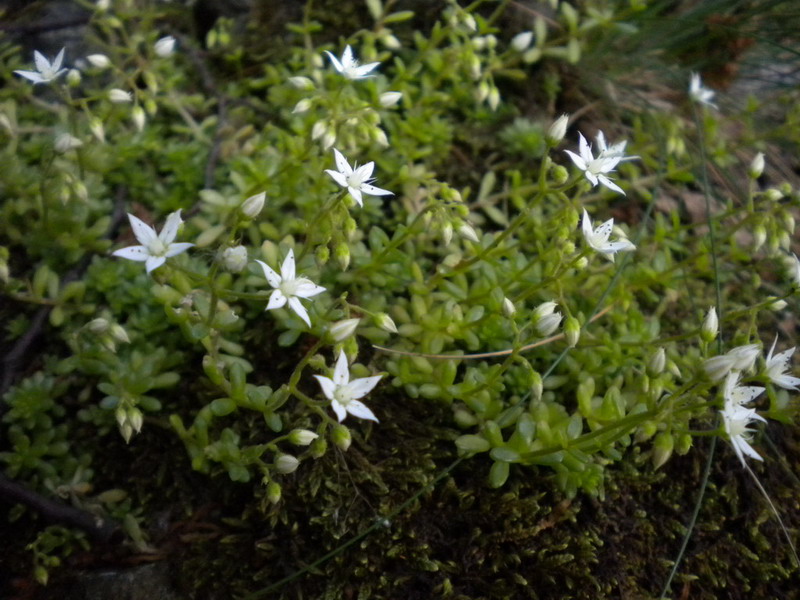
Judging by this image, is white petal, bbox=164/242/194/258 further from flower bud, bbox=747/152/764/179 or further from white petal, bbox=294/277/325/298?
flower bud, bbox=747/152/764/179

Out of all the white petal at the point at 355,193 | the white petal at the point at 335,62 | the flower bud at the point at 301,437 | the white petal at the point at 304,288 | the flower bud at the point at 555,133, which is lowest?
the flower bud at the point at 301,437

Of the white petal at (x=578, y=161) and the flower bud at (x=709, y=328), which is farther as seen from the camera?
the white petal at (x=578, y=161)

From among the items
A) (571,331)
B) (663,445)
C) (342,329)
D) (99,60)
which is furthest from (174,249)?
(663,445)

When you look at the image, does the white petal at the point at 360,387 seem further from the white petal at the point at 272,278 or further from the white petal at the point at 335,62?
the white petal at the point at 335,62

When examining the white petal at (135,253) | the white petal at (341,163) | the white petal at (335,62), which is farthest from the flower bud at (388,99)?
the white petal at (135,253)

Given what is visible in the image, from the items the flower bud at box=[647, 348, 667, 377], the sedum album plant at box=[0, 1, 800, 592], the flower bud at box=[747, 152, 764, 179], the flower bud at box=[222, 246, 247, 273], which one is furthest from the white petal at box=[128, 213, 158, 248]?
the flower bud at box=[747, 152, 764, 179]

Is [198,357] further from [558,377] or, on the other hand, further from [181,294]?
[558,377]

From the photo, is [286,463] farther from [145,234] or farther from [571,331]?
[571,331]

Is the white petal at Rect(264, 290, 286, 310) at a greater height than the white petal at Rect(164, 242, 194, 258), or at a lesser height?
lesser

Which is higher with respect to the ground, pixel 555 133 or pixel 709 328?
pixel 555 133
